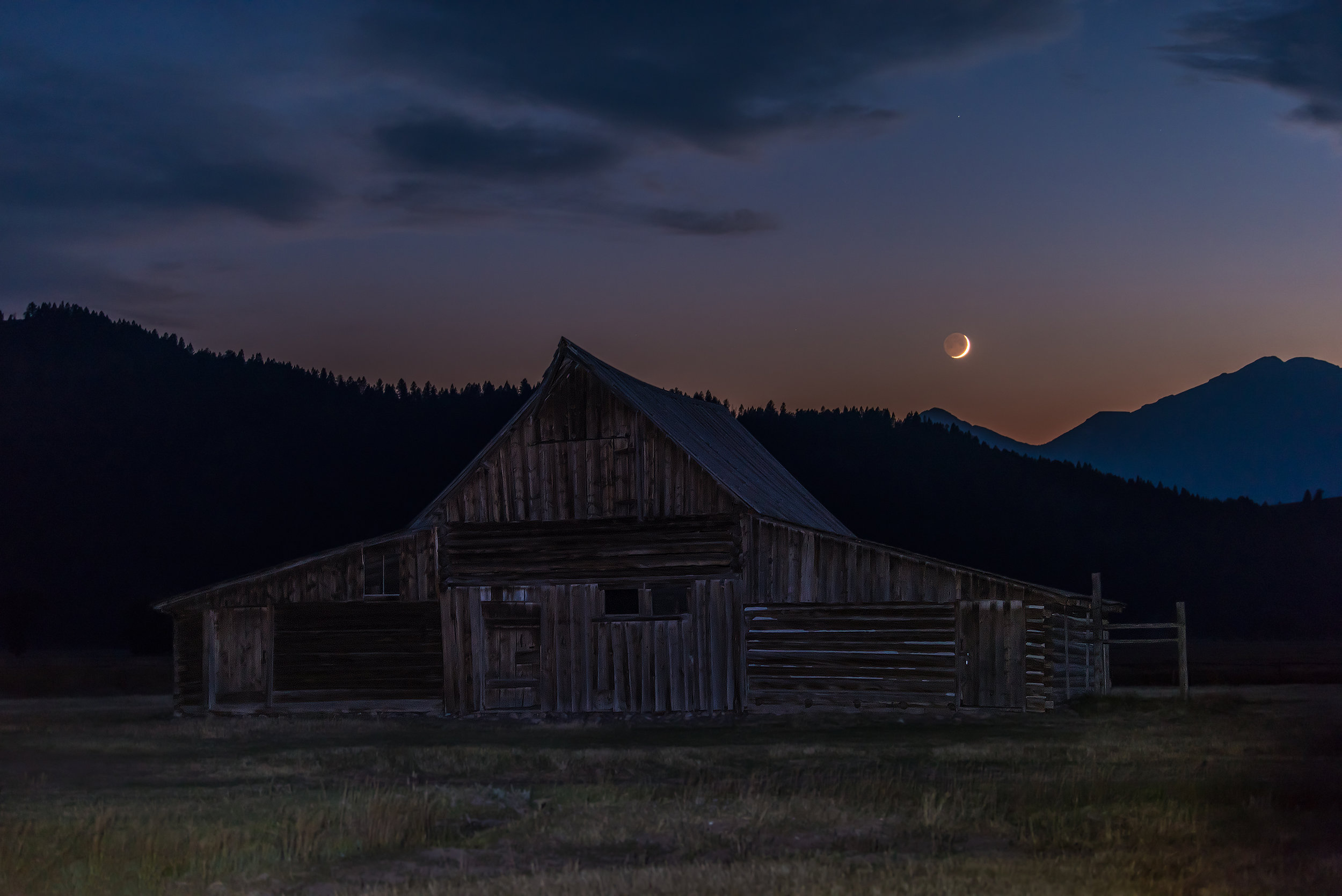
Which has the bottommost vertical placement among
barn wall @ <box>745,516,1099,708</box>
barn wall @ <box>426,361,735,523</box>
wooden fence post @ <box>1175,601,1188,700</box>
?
wooden fence post @ <box>1175,601,1188,700</box>

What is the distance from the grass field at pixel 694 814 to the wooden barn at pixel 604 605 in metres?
4.19

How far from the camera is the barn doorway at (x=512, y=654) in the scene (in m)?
33.5

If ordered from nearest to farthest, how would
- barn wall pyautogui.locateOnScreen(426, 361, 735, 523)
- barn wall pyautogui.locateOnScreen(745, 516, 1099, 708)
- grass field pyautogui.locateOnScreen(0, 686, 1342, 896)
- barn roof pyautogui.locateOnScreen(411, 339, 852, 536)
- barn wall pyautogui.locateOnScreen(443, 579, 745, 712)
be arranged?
grass field pyautogui.locateOnScreen(0, 686, 1342, 896)
barn wall pyautogui.locateOnScreen(745, 516, 1099, 708)
barn wall pyautogui.locateOnScreen(443, 579, 745, 712)
barn wall pyautogui.locateOnScreen(426, 361, 735, 523)
barn roof pyautogui.locateOnScreen(411, 339, 852, 536)

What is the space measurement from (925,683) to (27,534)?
137 meters

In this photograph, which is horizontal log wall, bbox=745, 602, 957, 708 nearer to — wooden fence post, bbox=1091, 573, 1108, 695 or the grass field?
the grass field

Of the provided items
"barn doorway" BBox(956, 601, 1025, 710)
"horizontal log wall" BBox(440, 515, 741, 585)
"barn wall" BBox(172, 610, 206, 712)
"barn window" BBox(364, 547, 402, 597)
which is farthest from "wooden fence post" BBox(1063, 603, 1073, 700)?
"barn wall" BBox(172, 610, 206, 712)

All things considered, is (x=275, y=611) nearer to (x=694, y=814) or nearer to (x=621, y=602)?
(x=694, y=814)

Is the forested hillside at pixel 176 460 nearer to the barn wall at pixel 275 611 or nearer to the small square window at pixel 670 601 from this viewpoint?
the small square window at pixel 670 601

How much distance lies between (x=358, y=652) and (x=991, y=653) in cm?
1513

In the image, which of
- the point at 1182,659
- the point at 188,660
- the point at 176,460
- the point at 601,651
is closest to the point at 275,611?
the point at 188,660

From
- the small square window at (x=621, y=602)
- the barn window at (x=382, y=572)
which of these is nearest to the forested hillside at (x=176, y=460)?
the small square window at (x=621, y=602)

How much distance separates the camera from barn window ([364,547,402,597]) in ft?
111

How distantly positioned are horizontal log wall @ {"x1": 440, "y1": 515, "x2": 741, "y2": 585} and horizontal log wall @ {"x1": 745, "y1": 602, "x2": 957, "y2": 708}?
166cm

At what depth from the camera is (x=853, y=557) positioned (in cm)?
3089
